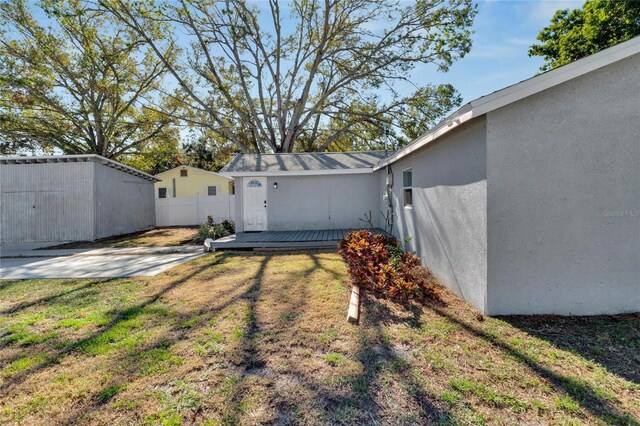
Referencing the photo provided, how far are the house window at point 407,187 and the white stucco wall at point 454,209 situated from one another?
21.2 inches

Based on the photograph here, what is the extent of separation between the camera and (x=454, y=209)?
479cm

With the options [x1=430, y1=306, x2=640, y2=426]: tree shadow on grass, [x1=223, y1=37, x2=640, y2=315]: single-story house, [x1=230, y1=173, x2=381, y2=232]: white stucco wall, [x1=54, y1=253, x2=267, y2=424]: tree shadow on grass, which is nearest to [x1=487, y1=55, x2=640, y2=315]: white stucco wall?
[x1=223, y1=37, x2=640, y2=315]: single-story house

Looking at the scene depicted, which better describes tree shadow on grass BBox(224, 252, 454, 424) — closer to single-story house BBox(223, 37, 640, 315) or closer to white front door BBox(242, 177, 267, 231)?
single-story house BBox(223, 37, 640, 315)

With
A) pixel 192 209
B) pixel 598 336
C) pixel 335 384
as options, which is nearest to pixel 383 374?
pixel 335 384

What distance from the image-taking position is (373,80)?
58.7 ft

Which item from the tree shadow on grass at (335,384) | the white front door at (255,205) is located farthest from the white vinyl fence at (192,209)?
the tree shadow on grass at (335,384)

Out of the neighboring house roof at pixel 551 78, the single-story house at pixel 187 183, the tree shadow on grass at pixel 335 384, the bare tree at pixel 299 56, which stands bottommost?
the tree shadow on grass at pixel 335 384

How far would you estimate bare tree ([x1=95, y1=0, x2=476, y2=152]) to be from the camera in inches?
611

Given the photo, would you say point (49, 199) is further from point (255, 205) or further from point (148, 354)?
point (148, 354)

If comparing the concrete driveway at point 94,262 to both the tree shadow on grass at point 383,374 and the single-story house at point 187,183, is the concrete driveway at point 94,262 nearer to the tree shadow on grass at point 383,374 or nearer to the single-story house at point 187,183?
the tree shadow on grass at point 383,374

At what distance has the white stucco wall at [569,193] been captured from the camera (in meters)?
3.79

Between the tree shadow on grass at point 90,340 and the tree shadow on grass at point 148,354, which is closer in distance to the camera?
the tree shadow on grass at point 148,354

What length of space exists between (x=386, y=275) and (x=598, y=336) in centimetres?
259

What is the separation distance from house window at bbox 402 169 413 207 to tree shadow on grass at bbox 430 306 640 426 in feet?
14.9
